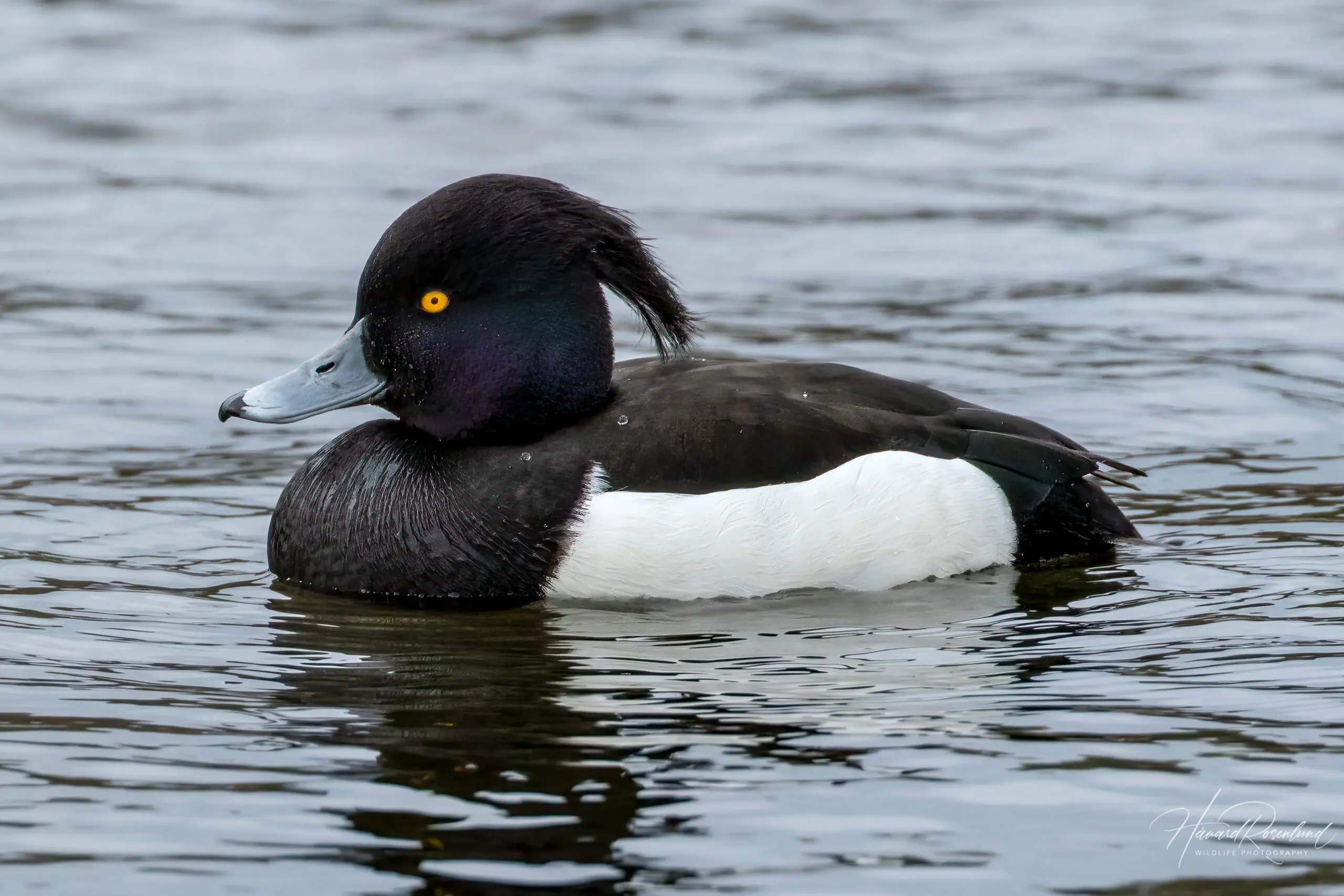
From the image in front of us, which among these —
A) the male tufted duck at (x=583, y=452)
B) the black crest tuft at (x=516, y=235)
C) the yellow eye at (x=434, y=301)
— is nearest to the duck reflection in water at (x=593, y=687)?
the male tufted duck at (x=583, y=452)

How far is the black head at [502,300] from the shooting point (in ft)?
21.0

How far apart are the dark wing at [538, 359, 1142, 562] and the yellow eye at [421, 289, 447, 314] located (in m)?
0.54

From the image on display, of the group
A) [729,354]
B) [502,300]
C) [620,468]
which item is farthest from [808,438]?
[729,354]

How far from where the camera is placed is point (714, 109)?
46.6ft

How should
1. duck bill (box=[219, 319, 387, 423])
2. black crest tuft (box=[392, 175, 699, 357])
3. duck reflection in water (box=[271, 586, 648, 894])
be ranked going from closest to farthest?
duck reflection in water (box=[271, 586, 648, 894]) → black crest tuft (box=[392, 175, 699, 357]) → duck bill (box=[219, 319, 387, 423])

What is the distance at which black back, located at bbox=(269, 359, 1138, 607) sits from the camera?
20.4 ft

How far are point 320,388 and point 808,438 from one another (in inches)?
60.2

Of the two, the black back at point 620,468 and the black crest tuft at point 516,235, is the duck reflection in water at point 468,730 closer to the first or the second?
the black back at point 620,468

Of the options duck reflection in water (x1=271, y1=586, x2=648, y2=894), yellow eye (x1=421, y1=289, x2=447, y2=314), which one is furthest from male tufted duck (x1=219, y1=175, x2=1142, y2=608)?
duck reflection in water (x1=271, y1=586, x2=648, y2=894)

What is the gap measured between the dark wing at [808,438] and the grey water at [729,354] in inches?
9.9

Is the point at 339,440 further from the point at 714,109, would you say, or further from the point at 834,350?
the point at 714,109

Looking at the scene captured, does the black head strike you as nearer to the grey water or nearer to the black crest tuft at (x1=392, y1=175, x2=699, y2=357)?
the black crest tuft at (x1=392, y1=175, x2=699, y2=357)

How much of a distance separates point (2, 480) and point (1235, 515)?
14.6 feet

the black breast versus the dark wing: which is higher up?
the dark wing
